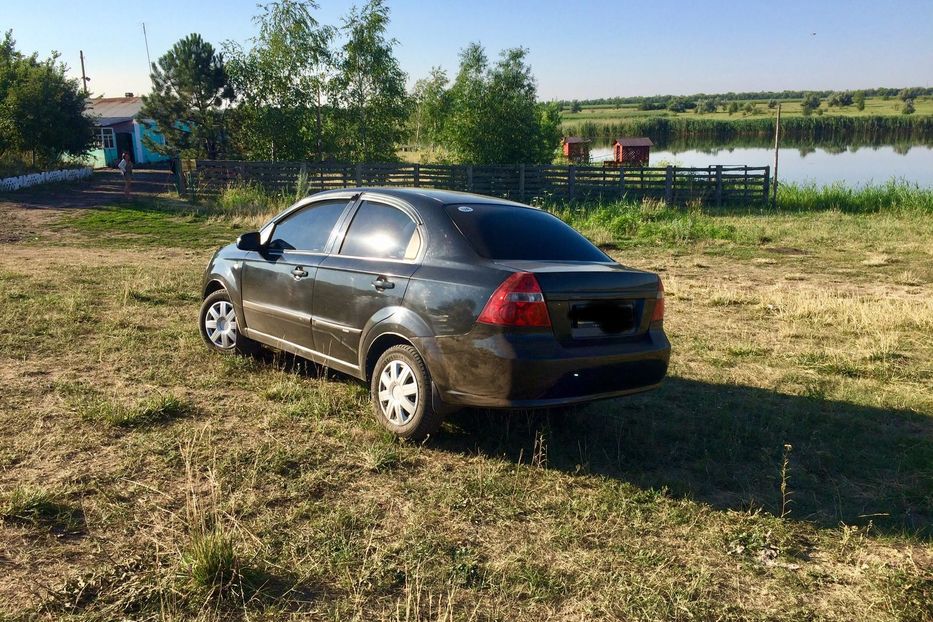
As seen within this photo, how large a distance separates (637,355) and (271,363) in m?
3.49

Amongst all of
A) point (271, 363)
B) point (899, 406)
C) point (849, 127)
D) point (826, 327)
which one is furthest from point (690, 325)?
point (849, 127)

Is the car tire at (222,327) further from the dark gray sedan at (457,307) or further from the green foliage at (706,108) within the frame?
the green foliage at (706,108)

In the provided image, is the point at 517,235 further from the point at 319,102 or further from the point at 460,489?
the point at 319,102

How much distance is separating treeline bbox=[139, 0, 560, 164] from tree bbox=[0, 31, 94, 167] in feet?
12.4

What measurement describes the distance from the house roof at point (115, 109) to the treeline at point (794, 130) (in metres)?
56.6

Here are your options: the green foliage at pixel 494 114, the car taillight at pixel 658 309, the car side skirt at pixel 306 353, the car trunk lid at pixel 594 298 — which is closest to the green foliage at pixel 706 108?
the green foliage at pixel 494 114

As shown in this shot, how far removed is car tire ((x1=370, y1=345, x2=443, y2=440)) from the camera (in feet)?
14.7

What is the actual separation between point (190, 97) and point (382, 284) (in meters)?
35.9

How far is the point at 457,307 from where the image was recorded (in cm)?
428

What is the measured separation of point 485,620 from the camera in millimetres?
2826

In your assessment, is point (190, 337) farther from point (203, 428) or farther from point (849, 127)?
point (849, 127)

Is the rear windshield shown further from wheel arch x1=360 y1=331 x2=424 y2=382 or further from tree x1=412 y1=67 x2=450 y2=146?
tree x1=412 y1=67 x2=450 y2=146

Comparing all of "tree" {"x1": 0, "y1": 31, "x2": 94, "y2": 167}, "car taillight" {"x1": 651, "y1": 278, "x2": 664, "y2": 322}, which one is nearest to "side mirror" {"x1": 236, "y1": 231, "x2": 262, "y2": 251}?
"car taillight" {"x1": 651, "y1": 278, "x2": 664, "y2": 322}

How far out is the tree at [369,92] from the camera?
3306cm
